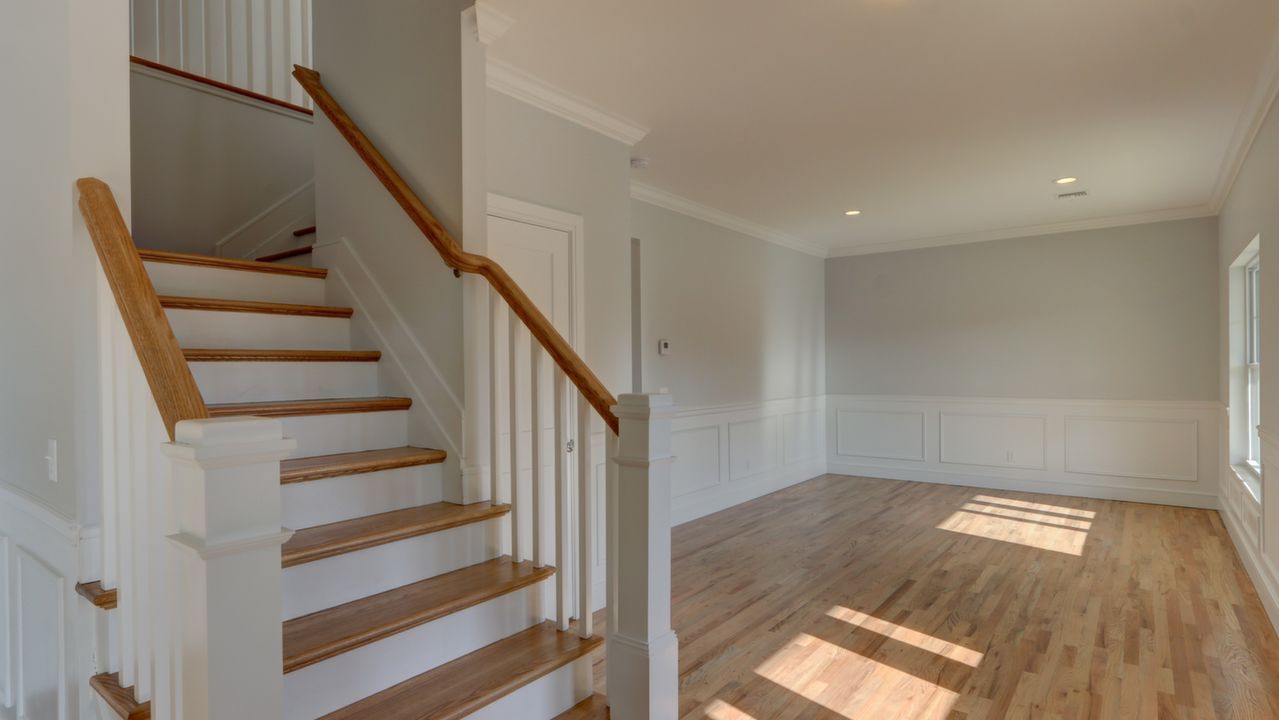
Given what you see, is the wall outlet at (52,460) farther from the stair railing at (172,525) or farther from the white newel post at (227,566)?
the white newel post at (227,566)

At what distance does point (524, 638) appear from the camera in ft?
6.53

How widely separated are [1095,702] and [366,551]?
2.70 m

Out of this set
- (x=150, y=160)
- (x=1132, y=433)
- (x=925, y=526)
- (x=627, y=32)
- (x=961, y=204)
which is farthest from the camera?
(x=1132, y=433)

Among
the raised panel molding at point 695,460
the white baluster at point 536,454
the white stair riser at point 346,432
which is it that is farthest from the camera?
the raised panel molding at point 695,460

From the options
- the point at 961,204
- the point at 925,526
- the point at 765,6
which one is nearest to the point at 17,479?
the point at 765,6

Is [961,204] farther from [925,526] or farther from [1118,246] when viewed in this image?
[925,526]

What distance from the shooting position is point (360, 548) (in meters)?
1.87

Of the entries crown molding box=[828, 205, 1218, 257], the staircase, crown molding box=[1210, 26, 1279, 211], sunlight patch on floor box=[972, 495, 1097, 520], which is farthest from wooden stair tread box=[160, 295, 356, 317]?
crown molding box=[828, 205, 1218, 257]

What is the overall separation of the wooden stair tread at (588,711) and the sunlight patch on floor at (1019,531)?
3.88 m

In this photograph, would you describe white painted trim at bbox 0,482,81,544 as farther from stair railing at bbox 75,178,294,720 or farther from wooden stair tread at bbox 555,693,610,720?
wooden stair tread at bbox 555,693,610,720

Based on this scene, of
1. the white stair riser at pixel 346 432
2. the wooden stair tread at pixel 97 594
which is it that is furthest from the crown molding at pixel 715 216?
the wooden stair tread at pixel 97 594

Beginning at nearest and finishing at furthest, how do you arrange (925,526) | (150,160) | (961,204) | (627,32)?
1. (627,32)
2. (150,160)
3. (925,526)
4. (961,204)

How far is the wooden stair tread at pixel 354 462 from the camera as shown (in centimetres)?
195

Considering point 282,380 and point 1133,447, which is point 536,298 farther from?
point 1133,447
